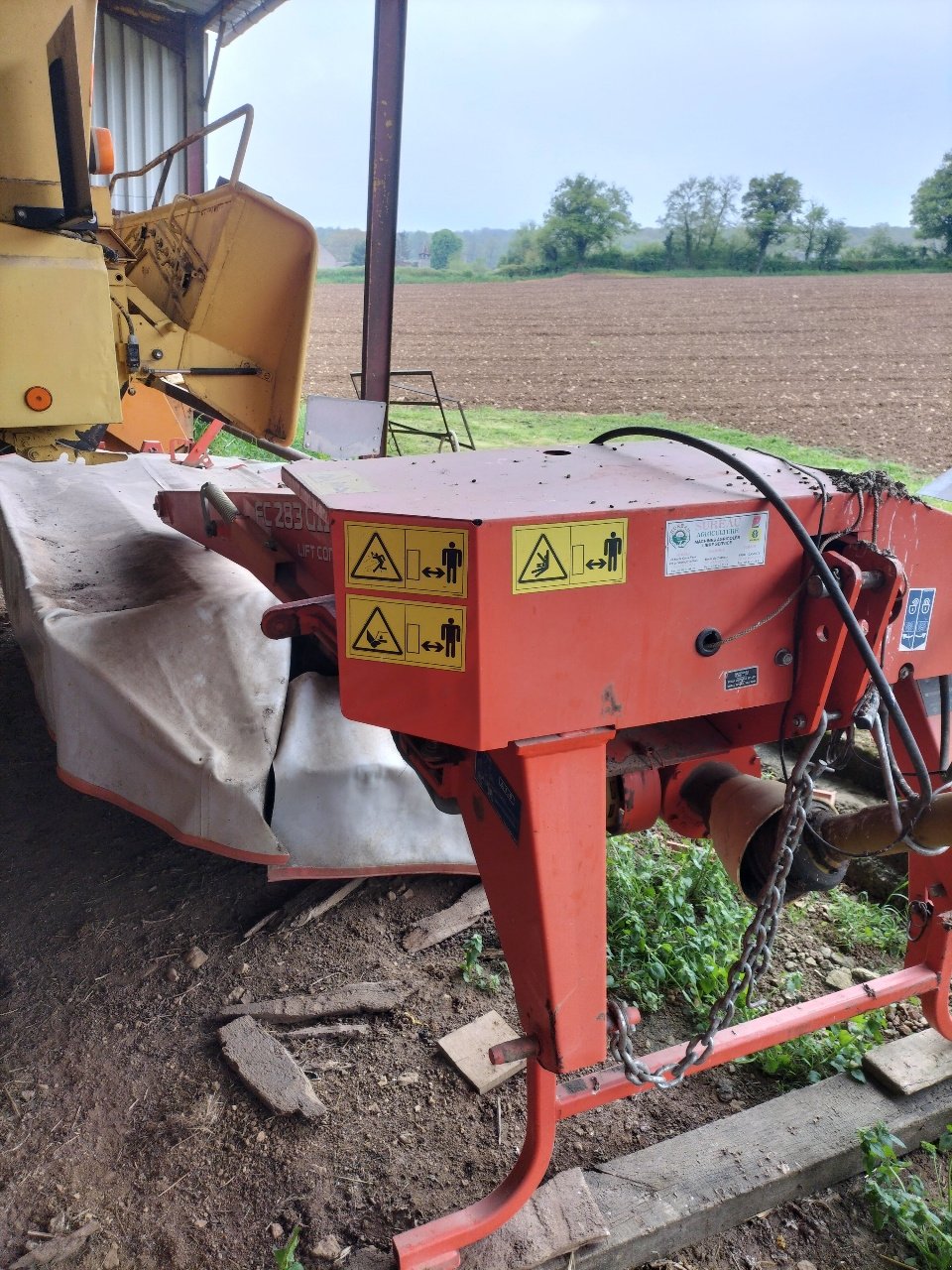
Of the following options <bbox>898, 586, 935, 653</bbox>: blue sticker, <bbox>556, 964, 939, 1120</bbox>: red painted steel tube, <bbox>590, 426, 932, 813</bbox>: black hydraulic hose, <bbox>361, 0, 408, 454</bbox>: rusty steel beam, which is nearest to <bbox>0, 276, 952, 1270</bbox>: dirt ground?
<bbox>556, 964, 939, 1120</bbox>: red painted steel tube

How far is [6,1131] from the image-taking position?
6.91ft

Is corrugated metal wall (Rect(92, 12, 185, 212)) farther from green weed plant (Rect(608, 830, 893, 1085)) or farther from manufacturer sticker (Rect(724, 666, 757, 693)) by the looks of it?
manufacturer sticker (Rect(724, 666, 757, 693))

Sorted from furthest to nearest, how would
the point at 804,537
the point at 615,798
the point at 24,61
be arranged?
the point at 24,61, the point at 615,798, the point at 804,537

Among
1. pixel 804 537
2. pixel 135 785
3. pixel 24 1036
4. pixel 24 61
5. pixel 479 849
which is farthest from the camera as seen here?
pixel 24 61

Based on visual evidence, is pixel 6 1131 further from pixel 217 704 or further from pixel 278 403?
pixel 278 403

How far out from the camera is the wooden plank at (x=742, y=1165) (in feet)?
6.25

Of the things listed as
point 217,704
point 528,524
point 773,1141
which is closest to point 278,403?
point 217,704

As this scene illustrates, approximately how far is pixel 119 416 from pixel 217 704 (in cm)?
110

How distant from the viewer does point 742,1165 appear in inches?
79.9

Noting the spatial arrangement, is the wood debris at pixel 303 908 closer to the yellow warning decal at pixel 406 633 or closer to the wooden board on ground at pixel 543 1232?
the wooden board on ground at pixel 543 1232

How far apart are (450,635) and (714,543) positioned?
47 cm

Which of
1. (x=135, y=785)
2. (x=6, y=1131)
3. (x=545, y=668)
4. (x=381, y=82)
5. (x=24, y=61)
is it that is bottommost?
(x=6, y=1131)

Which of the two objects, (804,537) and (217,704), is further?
(217,704)

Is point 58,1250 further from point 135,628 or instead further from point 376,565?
point 135,628
